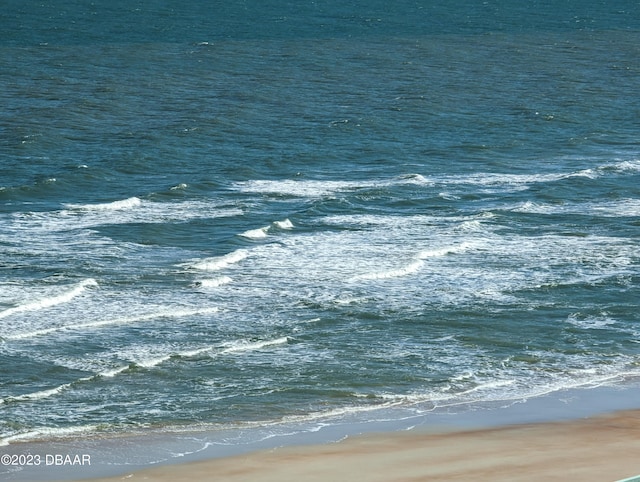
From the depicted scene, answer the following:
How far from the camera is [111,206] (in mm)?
42562

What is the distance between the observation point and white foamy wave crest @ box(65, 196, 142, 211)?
42.3 metres

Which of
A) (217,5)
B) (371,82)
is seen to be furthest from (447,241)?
(217,5)

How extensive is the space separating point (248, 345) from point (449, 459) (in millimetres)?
8998

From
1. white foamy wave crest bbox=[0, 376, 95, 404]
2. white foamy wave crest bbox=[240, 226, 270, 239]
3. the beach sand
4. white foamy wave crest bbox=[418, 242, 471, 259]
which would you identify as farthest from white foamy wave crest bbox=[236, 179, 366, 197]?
the beach sand

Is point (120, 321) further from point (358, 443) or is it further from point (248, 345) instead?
point (358, 443)

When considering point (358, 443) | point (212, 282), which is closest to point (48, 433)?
point (358, 443)

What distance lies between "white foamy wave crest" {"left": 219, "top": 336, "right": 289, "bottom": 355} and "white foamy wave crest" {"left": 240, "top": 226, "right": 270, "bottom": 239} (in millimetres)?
9652

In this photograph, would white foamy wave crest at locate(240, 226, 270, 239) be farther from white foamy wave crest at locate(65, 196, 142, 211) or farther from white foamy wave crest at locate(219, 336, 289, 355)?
white foamy wave crest at locate(219, 336, 289, 355)

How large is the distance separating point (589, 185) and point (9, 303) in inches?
963

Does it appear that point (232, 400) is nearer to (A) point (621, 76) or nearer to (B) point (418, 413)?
(B) point (418, 413)

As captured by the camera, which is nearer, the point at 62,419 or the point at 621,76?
the point at 62,419

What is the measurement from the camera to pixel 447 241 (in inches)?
1535

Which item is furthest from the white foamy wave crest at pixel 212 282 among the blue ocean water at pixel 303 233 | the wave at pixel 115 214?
the wave at pixel 115 214

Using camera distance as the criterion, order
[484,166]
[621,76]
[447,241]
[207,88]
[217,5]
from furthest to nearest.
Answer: [217,5] → [621,76] → [207,88] → [484,166] → [447,241]
